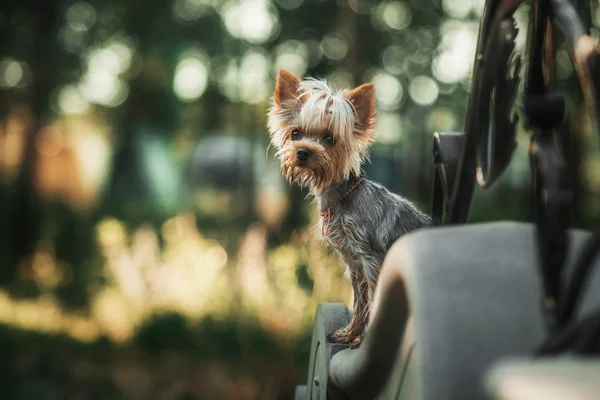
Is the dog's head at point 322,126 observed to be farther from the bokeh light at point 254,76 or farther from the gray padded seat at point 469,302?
the bokeh light at point 254,76

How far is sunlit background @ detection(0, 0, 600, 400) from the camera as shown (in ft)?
22.1

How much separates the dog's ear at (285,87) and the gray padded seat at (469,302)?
4.70 feet

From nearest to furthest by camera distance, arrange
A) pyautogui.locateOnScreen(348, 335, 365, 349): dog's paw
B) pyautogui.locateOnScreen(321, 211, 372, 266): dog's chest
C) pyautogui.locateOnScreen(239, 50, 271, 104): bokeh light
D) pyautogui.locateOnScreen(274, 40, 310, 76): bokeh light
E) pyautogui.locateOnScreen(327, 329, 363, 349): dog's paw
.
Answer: pyautogui.locateOnScreen(348, 335, 365, 349): dog's paw, pyautogui.locateOnScreen(327, 329, 363, 349): dog's paw, pyautogui.locateOnScreen(321, 211, 372, 266): dog's chest, pyautogui.locateOnScreen(274, 40, 310, 76): bokeh light, pyautogui.locateOnScreen(239, 50, 271, 104): bokeh light

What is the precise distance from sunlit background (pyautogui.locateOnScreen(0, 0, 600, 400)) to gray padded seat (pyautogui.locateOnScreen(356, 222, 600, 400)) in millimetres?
5128

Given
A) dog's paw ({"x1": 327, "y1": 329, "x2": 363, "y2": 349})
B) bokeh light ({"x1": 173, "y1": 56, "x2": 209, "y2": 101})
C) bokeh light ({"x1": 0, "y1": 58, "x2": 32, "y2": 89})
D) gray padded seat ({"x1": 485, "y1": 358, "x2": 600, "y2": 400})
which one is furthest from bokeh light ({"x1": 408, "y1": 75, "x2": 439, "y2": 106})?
gray padded seat ({"x1": 485, "y1": 358, "x2": 600, "y2": 400})

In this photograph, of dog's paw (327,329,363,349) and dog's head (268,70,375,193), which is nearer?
dog's paw (327,329,363,349)

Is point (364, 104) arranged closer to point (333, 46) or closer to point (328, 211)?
point (328, 211)

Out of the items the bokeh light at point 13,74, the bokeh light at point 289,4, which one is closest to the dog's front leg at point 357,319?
the bokeh light at point 289,4

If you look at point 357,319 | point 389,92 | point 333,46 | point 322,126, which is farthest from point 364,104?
point 389,92

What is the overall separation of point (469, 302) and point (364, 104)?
154 cm

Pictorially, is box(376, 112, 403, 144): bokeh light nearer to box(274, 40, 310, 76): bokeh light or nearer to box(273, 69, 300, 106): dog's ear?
box(274, 40, 310, 76): bokeh light

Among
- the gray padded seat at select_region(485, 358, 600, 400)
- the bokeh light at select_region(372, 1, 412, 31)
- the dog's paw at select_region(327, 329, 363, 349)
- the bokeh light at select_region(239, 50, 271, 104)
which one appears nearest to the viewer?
the gray padded seat at select_region(485, 358, 600, 400)

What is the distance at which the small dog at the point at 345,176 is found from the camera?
99.5 inches

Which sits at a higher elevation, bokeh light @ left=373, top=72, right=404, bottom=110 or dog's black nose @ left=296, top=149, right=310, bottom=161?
bokeh light @ left=373, top=72, right=404, bottom=110
